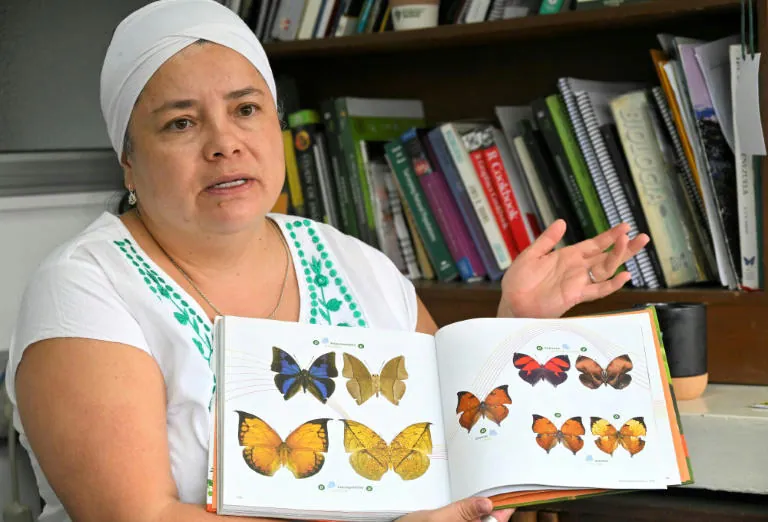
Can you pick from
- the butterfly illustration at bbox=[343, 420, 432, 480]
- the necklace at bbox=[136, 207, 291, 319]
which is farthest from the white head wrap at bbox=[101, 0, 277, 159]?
the butterfly illustration at bbox=[343, 420, 432, 480]

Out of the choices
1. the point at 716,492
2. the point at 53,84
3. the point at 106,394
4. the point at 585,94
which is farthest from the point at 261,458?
the point at 53,84

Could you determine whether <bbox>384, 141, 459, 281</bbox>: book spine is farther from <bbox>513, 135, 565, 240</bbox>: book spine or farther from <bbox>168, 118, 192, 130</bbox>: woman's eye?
<bbox>168, 118, 192, 130</bbox>: woman's eye

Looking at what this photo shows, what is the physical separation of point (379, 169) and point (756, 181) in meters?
0.80

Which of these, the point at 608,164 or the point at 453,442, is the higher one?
the point at 608,164

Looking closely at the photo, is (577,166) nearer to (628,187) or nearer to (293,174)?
(628,187)

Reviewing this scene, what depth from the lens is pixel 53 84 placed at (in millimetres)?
2027

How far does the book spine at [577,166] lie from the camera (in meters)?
1.83

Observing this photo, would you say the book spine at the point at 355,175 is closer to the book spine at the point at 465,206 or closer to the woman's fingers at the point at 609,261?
the book spine at the point at 465,206

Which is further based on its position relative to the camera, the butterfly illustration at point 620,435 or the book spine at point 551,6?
the book spine at point 551,6

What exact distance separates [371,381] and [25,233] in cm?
112

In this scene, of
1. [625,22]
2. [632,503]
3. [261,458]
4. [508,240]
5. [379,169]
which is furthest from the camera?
[379,169]

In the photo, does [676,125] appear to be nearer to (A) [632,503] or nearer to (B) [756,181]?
(B) [756,181]

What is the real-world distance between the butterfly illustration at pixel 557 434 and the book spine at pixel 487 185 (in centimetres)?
82

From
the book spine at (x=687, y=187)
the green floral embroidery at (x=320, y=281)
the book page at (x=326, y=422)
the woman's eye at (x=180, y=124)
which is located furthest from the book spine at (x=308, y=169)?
the book page at (x=326, y=422)
